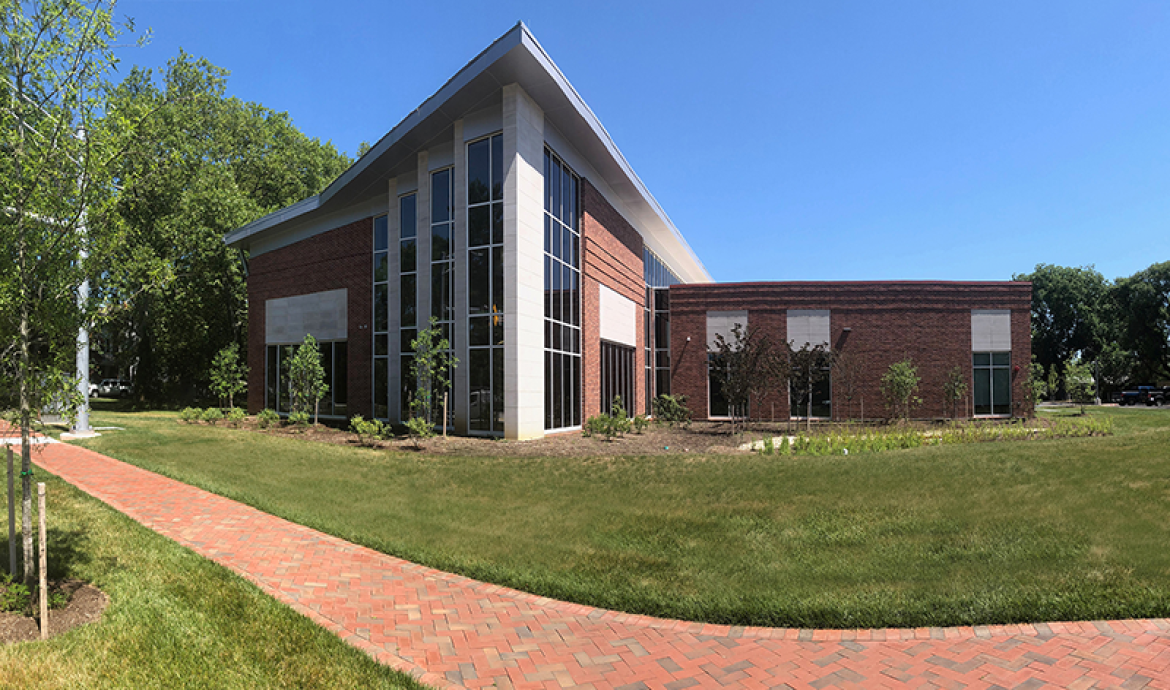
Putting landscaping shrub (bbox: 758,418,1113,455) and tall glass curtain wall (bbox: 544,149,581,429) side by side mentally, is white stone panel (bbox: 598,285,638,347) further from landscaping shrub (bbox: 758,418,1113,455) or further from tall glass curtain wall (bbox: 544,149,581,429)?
landscaping shrub (bbox: 758,418,1113,455)

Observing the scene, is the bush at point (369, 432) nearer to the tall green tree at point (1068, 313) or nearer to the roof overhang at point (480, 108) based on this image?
the roof overhang at point (480, 108)

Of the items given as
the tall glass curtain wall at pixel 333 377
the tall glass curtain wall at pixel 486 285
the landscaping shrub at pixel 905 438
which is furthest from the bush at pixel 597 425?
the tall glass curtain wall at pixel 333 377

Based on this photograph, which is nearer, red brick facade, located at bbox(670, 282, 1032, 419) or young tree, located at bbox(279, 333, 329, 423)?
young tree, located at bbox(279, 333, 329, 423)

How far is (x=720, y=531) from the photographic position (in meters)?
7.22

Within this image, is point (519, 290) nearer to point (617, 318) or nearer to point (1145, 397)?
point (617, 318)

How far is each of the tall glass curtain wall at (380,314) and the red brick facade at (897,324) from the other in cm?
1481

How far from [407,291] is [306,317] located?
7.11 metres

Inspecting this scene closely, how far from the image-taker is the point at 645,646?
4383 millimetres

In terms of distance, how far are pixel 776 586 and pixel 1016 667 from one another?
→ 1820mm

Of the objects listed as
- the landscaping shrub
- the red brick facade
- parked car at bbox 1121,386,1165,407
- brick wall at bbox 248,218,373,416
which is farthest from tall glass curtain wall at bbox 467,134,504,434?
parked car at bbox 1121,386,1165,407

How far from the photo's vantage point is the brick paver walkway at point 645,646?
12.6 ft

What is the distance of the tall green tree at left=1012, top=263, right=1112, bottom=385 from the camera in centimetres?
5631

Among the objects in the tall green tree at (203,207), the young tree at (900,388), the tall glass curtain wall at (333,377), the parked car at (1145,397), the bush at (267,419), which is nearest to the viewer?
the bush at (267,419)

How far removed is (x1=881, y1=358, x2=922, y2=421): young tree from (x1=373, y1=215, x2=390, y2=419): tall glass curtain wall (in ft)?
61.2
